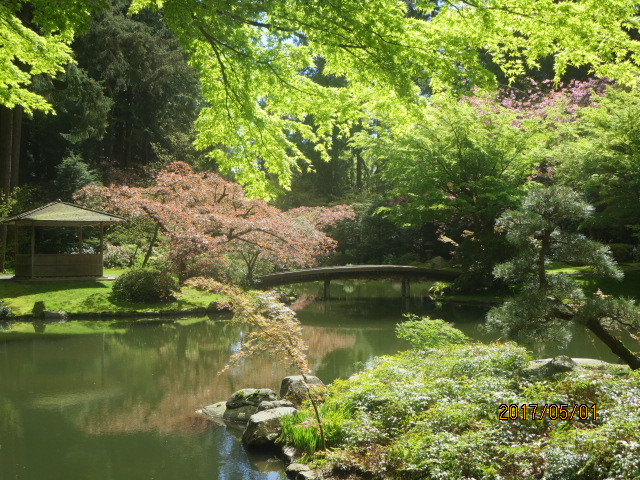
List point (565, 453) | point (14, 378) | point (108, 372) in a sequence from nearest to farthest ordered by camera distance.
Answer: point (565, 453), point (14, 378), point (108, 372)

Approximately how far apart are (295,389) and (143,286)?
912 cm

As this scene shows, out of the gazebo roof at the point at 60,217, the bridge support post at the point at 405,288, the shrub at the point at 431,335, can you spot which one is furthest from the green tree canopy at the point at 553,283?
the gazebo roof at the point at 60,217

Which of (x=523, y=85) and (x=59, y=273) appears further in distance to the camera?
(x=523, y=85)

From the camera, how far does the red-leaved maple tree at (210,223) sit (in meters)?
15.6

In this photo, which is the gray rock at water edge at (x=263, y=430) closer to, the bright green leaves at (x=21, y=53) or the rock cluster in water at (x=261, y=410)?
the rock cluster in water at (x=261, y=410)

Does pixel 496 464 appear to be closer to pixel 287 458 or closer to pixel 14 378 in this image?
pixel 287 458

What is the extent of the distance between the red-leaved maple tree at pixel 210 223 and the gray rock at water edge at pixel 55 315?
3.18 metres

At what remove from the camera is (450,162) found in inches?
677

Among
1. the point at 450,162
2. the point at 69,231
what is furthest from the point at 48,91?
the point at 450,162

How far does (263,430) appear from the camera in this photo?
19.4 ft

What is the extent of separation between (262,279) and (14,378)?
9691 mm

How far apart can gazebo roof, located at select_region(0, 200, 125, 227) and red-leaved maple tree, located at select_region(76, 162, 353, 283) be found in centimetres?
59

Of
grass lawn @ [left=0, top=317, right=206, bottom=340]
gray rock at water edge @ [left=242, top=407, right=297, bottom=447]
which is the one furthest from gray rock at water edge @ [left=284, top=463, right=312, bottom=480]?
grass lawn @ [left=0, top=317, right=206, bottom=340]

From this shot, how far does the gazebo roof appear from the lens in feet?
53.2
